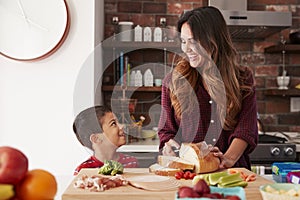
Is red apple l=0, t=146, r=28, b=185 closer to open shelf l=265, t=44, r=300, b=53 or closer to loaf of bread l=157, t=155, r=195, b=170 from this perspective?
loaf of bread l=157, t=155, r=195, b=170

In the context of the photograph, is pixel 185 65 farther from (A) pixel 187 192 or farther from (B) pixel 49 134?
(A) pixel 187 192

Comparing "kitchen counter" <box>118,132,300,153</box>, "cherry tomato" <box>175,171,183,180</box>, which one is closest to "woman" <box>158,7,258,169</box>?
"cherry tomato" <box>175,171,183,180</box>

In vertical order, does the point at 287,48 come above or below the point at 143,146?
above

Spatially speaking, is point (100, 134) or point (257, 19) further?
point (257, 19)

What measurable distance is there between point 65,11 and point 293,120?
1847 mm

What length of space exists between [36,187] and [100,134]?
867 millimetres

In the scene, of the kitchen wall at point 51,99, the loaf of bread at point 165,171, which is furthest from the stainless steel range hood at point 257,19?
the loaf of bread at point 165,171

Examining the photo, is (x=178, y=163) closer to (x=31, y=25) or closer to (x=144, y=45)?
(x=31, y=25)

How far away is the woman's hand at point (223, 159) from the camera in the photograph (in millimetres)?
→ 1431

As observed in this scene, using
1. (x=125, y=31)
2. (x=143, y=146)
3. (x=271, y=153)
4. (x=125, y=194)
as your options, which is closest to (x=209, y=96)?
(x=125, y=194)

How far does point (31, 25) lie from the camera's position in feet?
6.84

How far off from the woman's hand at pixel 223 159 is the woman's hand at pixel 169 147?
6.3 inches

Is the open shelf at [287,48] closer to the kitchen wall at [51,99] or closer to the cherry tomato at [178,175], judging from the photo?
the kitchen wall at [51,99]

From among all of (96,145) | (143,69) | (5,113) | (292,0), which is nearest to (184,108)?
(96,145)
